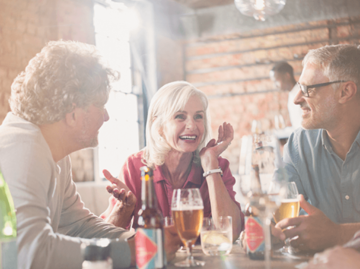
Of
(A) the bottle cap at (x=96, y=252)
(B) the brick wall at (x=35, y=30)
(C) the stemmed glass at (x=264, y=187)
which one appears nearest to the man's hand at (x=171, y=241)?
(C) the stemmed glass at (x=264, y=187)

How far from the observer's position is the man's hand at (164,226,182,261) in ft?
2.95

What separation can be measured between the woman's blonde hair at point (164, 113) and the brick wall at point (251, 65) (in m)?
3.77

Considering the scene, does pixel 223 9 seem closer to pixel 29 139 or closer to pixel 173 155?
pixel 173 155

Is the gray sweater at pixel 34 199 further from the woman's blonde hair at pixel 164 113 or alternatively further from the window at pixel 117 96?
the window at pixel 117 96

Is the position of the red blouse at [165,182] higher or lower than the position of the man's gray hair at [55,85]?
lower

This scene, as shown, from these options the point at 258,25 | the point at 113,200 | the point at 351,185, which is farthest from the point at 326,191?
the point at 258,25

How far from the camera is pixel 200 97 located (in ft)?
5.47

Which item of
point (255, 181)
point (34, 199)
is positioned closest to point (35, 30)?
point (34, 199)

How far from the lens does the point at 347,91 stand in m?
1.56

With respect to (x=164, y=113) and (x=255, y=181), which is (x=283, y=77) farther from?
(x=255, y=181)

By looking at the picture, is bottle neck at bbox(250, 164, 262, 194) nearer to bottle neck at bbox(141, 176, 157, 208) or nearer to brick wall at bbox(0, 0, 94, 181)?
bottle neck at bbox(141, 176, 157, 208)

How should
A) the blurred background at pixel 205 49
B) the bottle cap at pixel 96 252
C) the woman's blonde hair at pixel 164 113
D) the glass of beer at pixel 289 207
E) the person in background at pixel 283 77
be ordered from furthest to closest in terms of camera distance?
1. the person in background at pixel 283 77
2. the blurred background at pixel 205 49
3. the woman's blonde hair at pixel 164 113
4. the glass of beer at pixel 289 207
5. the bottle cap at pixel 96 252

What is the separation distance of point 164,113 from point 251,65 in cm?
420

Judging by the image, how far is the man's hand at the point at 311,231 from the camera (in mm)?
975
